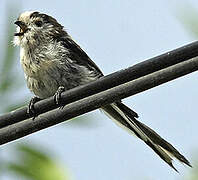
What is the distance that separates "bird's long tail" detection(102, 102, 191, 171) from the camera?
349 centimetres

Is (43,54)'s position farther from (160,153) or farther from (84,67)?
(160,153)

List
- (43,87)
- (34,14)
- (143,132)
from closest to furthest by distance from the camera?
1. (143,132)
2. (43,87)
3. (34,14)

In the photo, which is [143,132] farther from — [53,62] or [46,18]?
[46,18]

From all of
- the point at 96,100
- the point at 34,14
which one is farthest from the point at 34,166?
the point at 34,14

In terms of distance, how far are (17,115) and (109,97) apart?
46cm

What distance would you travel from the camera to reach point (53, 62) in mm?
4414

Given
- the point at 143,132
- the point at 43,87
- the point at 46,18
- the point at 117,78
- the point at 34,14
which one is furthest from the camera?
the point at 46,18

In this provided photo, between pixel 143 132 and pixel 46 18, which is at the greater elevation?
pixel 46 18

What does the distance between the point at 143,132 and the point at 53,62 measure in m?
1.00

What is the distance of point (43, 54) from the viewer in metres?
4.49

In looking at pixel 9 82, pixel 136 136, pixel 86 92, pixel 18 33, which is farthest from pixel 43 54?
pixel 86 92

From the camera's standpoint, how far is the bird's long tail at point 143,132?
3.49 metres

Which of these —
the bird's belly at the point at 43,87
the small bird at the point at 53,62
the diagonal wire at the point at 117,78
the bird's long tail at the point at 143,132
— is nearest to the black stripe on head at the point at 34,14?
the small bird at the point at 53,62

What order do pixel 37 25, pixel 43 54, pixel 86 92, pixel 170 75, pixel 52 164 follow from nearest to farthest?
pixel 170 75, pixel 86 92, pixel 52 164, pixel 43 54, pixel 37 25
